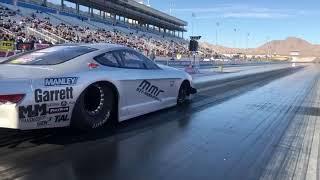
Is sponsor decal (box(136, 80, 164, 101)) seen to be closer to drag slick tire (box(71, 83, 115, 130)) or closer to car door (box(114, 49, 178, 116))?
car door (box(114, 49, 178, 116))

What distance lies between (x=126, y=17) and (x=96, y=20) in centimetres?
1852

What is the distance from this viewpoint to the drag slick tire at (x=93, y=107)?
6672mm

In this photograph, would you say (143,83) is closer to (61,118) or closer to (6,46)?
(61,118)

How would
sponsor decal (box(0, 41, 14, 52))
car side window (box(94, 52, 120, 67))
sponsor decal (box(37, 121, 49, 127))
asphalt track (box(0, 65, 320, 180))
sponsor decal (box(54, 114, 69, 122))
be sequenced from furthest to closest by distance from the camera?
sponsor decal (box(0, 41, 14, 52)) < car side window (box(94, 52, 120, 67)) < sponsor decal (box(54, 114, 69, 122)) < sponsor decal (box(37, 121, 49, 127)) < asphalt track (box(0, 65, 320, 180))

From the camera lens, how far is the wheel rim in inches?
277

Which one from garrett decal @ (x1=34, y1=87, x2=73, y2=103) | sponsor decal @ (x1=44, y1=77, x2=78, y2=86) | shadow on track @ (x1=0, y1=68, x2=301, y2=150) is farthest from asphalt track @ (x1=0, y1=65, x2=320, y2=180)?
sponsor decal @ (x1=44, y1=77, x2=78, y2=86)

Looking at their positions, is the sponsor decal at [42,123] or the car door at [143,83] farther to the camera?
the car door at [143,83]

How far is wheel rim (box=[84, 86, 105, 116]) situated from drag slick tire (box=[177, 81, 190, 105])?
3406 millimetres

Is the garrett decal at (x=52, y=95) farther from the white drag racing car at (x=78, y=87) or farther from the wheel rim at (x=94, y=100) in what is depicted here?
the wheel rim at (x=94, y=100)

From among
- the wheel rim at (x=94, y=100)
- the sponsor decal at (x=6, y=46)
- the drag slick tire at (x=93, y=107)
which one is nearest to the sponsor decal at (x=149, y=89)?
the drag slick tire at (x=93, y=107)

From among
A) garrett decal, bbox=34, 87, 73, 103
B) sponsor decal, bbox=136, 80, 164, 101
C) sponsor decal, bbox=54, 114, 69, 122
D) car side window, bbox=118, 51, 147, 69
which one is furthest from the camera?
sponsor decal, bbox=136, 80, 164, 101

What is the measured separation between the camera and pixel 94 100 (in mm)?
7191

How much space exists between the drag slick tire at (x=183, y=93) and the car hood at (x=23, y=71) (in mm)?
4402

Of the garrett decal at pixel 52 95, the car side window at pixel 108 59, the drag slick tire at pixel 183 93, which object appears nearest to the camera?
the garrett decal at pixel 52 95
